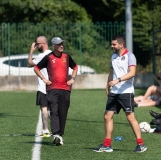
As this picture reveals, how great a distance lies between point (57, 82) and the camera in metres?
12.6

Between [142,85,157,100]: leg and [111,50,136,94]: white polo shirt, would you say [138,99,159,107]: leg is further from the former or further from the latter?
[111,50,136,94]: white polo shirt

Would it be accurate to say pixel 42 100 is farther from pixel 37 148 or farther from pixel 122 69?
pixel 122 69

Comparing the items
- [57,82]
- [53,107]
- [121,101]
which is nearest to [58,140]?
[53,107]

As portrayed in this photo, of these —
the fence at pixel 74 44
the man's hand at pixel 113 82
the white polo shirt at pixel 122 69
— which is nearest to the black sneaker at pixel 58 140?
the white polo shirt at pixel 122 69

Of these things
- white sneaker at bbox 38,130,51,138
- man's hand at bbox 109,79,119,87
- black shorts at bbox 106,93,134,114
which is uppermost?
man's hand at bbox 109,79,119,87

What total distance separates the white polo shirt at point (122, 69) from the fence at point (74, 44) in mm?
17308

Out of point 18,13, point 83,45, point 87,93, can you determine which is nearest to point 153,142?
point 87,93

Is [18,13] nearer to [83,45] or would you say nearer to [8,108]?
[83,45]

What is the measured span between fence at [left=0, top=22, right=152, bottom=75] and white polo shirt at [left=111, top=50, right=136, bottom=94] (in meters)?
17.3

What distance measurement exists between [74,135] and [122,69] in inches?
111

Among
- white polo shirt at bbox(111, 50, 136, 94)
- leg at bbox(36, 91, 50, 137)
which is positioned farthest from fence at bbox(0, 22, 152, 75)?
white polo shirt at bbox(111, 50, 136, 94)

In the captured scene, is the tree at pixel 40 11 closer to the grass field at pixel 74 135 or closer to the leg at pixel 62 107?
the grass field at pixel 74 135

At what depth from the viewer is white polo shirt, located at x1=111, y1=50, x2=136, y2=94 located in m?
11.2

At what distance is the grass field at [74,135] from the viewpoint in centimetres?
1094
